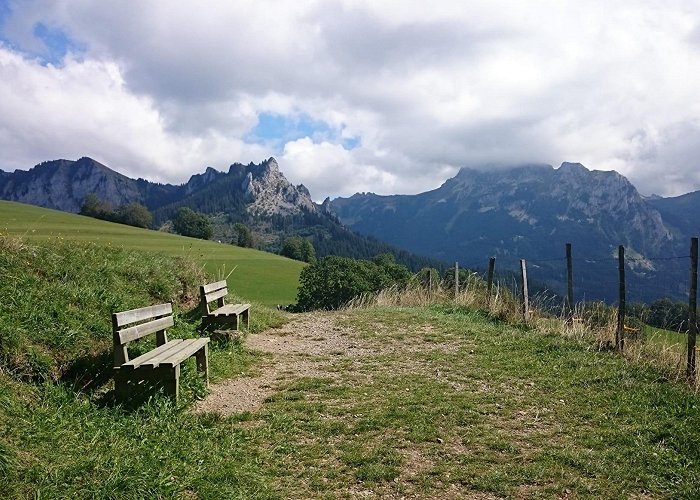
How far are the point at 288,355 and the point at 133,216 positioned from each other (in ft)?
377

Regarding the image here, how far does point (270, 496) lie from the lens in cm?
403

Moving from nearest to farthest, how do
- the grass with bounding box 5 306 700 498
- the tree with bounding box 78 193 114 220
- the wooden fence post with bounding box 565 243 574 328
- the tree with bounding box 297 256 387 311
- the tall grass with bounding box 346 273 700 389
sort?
the grass with bounding box 5 306 700 498 < the tall grass with bounding box 346 273 700 389 < the wooden fence post with bounding box 565 243 574 328 < the tree with bounding box 297 256 387 311 < the tree with bounding box 78 193 114 220

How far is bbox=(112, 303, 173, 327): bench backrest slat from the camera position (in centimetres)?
578

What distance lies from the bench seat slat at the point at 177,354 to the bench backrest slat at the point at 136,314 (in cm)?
55

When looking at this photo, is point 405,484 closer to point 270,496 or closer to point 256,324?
point 270,496

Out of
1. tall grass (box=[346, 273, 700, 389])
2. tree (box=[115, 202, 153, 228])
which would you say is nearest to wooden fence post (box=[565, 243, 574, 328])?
tall grass (box=[346, 273, 700, 389])

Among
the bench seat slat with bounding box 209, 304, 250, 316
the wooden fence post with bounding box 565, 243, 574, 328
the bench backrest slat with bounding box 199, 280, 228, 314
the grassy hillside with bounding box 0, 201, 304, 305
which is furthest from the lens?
the grassy hillside with bounding box 0, 201, 304, 305

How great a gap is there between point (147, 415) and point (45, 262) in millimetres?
4023

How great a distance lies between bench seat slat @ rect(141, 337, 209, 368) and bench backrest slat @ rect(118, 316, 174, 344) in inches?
13.8

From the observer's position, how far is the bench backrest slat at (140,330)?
5715mm

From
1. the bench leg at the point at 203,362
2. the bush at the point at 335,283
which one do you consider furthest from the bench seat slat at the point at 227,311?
the bush at the point at 335,283

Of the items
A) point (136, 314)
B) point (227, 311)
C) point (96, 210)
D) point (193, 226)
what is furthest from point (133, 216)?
point (136, 314)

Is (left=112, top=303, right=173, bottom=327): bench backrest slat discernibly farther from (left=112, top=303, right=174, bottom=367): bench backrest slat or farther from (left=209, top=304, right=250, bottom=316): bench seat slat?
(left=209, top=304, right=250, bottom=316): bench seat slat

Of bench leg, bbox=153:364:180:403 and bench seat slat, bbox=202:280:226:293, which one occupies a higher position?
bench seat slat, bbox=202:280:226:293
